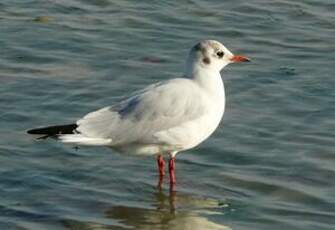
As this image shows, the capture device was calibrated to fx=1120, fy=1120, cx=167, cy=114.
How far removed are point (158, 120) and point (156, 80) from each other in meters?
2.61

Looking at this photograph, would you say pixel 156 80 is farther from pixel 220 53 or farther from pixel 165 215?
pixel 165 215

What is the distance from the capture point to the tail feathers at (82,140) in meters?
8.42

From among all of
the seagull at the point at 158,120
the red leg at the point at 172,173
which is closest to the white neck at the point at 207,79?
the seagull at the point at 158,120

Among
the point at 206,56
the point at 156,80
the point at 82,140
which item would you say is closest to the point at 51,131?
the point at 82,140

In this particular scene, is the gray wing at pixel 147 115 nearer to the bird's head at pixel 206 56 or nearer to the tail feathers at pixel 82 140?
the tail feathers at pixel 82 140

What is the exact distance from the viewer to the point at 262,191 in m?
8.95

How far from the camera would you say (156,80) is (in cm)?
1141

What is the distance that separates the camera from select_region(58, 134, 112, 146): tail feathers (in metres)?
8.42

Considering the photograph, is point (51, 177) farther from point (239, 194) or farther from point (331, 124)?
point (331, 124)

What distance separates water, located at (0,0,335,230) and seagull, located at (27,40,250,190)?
404mm

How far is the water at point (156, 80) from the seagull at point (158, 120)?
40 cm

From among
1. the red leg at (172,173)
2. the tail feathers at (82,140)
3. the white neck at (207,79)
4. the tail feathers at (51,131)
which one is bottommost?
the red leg at (172,173)

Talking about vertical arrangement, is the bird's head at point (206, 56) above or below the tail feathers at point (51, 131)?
above

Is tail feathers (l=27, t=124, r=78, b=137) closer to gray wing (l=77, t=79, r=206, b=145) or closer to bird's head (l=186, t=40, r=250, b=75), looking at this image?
gray wing (l=77, t=79, r=206, b=145)
